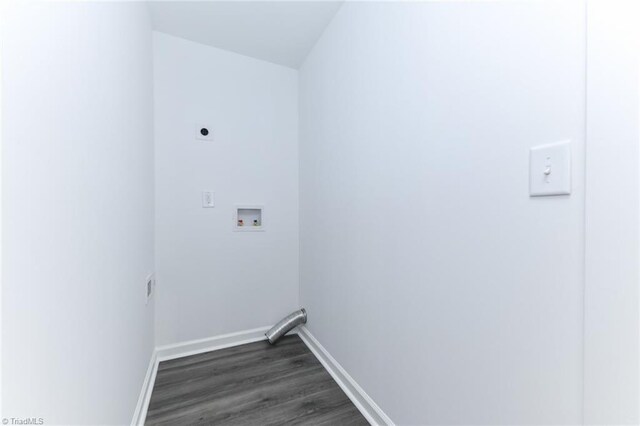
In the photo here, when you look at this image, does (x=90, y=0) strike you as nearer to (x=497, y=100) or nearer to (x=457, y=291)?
(x=497, y=100)

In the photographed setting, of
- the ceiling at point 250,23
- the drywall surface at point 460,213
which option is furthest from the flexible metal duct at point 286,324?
the ceiling at point 250,23

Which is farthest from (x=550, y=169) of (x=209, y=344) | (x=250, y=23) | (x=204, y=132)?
(x=209, y=344)

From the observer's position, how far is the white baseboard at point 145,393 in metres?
1.25

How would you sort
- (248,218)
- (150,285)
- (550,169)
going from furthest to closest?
(248,218), (150,285), (550,169)

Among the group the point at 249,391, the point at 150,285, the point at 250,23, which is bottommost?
the point at 249,391

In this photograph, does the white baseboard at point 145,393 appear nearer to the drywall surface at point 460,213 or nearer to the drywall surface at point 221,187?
the drywall surface at point 221,187

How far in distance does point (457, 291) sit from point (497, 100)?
2.05 feet

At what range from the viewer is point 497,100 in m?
0.77

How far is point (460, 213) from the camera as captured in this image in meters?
0.88

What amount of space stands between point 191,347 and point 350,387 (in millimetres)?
1214

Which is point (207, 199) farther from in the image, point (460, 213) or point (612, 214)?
point (612, 214)

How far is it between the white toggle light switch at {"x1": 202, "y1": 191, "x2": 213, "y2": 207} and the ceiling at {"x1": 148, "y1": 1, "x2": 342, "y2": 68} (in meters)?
1.13

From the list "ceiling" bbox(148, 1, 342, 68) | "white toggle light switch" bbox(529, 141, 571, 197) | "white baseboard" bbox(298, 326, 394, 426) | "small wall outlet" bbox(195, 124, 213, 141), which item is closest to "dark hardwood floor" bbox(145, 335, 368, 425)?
"white baseboard" bbox(298, 326, 394, 426)

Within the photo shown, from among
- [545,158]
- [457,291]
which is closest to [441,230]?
[457,291]
